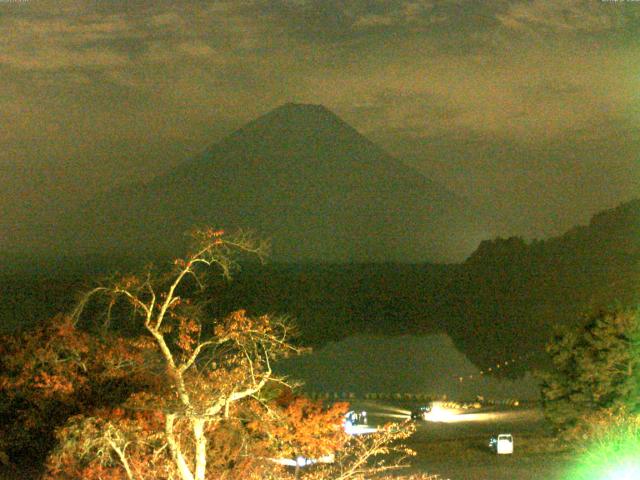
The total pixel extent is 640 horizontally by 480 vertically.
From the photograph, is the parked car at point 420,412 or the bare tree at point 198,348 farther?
→ the parked car at point 420,412

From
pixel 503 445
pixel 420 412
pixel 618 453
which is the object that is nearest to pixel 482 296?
pixel 420 412

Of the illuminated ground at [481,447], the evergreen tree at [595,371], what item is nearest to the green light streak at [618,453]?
the illuminated ground at [481,447]

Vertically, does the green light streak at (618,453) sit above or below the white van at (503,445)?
above

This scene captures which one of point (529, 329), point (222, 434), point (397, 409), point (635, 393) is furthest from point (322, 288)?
point (222, 434)

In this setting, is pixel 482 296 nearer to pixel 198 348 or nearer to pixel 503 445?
pixel 503 445

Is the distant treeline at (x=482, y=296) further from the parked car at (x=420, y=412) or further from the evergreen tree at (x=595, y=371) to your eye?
the evergreen tree at (x=595, y=371)

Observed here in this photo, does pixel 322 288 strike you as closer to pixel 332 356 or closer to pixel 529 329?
pixel 529 329
